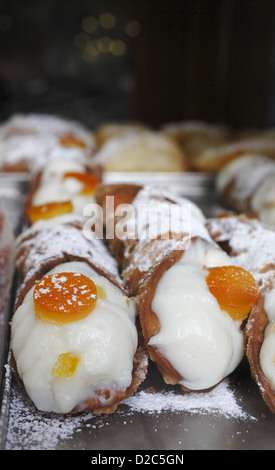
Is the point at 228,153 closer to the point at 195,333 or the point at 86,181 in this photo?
the point at 86,181

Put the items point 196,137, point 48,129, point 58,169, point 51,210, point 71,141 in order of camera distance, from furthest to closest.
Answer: point 196,137, point 48,129, point 71,141, point 58,169, point 51,210

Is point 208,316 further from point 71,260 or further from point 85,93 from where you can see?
point 85,93

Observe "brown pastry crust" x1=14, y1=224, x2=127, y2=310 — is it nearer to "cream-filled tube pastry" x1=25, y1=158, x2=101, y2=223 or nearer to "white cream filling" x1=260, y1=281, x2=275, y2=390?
"cream-filled tube pastry" x1=25, y1=158, x2=101, y2=223

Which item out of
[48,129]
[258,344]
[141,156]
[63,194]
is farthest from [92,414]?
[48,129]

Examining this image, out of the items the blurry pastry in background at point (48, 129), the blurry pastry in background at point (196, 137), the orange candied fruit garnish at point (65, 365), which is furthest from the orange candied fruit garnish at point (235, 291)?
the blurry pastry in background at point (48, 129)

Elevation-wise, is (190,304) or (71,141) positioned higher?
(190,304)

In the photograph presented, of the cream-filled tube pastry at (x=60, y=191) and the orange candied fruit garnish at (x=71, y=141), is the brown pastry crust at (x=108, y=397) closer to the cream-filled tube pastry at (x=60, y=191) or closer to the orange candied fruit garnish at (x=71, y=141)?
the cream-filled tube pastry at (x=60, y=191)
